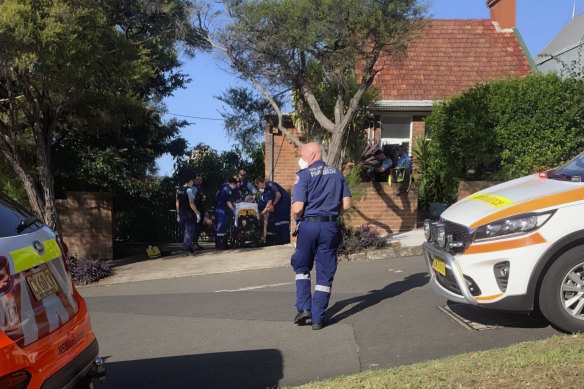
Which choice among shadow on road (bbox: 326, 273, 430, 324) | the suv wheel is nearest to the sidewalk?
shadow on road (bbox: 326, 273, 430, 324)

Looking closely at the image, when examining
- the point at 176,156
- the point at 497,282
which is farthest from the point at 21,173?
the point at 497,282

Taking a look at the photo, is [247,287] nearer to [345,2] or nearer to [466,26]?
[345,2]

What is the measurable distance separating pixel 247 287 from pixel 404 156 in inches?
239

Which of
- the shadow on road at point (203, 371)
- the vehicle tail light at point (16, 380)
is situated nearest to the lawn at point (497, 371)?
the shadow on road at point (203, 371)

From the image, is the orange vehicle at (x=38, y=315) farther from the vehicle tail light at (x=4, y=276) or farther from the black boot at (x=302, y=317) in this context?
the black boot at (x=302, y=317)

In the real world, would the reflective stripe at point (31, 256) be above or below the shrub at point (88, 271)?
above

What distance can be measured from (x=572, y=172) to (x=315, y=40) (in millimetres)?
A: 5764

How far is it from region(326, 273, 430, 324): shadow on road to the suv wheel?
2251 millimetres

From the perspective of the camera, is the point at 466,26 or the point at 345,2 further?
the point at 466,26

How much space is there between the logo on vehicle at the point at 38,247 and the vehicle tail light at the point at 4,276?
318 millimetres

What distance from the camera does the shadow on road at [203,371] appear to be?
4754 millimetres

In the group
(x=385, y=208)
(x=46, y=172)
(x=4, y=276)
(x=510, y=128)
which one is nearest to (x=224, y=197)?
(x=385, y=208)

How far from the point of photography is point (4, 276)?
9.62 ft

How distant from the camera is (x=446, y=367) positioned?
417 centimetres
